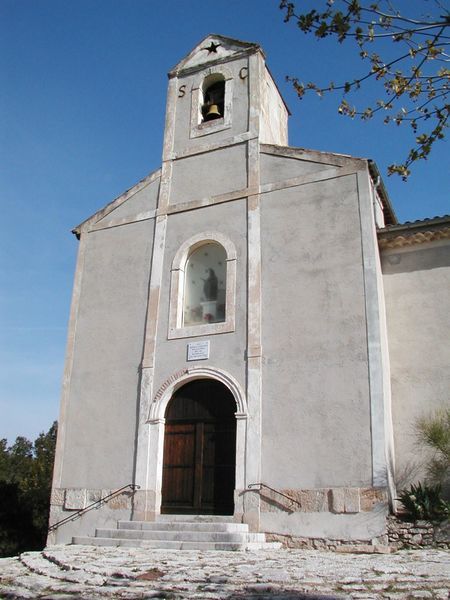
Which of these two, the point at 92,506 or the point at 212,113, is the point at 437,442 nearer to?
the point at 92,506

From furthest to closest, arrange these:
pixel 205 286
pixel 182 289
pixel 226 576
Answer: pixel 205 286, pixel 182 289, pixel 226 576

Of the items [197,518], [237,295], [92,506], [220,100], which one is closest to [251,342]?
[237,295]

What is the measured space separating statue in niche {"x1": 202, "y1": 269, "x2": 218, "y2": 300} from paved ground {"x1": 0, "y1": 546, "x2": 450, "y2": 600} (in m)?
5.41

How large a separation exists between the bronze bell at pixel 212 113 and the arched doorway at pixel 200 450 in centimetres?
611

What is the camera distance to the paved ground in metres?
5.45

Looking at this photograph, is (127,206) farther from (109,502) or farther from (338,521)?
(338,521)

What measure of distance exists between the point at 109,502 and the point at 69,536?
1034 millimetres

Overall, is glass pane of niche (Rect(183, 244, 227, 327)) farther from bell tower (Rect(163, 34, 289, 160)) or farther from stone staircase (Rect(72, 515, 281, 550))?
stone staircase (Rect(72, 515, 281, 550))

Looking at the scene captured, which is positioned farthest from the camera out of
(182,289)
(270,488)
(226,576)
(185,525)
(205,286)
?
(205,286)

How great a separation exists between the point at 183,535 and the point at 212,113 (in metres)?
9.00

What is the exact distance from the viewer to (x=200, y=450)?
11156 millimetres

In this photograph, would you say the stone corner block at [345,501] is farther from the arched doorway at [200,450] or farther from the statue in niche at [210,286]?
the statue in niche at [210,286]

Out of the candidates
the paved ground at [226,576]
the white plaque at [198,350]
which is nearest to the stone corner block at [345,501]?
the paved ground at [226,576]

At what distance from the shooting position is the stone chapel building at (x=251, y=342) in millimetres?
9969
